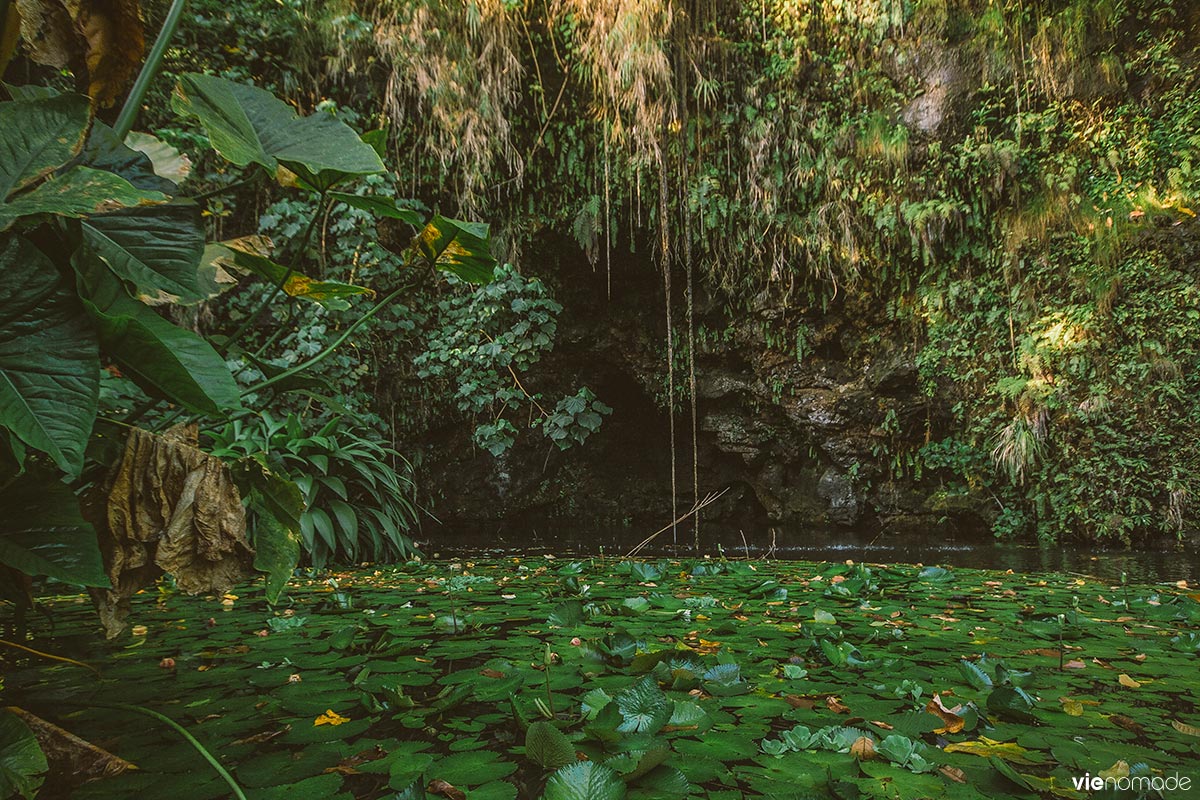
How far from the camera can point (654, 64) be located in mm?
4398

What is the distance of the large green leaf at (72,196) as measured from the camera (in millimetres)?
676

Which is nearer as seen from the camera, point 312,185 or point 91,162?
point 91,162

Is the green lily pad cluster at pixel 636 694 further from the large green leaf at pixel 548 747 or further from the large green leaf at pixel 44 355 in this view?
the large green leaf at pixel 44 355

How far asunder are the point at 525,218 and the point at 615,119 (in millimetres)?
1050

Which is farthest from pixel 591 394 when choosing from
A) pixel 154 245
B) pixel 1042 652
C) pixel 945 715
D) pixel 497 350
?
pixel 154 245

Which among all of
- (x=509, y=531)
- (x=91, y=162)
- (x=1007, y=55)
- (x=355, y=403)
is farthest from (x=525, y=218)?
(x=91, y=162)

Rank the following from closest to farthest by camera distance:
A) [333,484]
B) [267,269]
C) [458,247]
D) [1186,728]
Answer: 1. [1186,728]
2. [267,269]
3. [458,247]
4. [333,484]

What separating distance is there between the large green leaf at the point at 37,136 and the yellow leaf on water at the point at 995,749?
4.88 ft

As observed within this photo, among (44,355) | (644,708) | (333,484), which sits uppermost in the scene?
(44,355)

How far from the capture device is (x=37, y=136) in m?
0.78

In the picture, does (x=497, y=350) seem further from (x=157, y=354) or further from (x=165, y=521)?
(x=157, y=354)

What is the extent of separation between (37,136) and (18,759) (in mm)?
746

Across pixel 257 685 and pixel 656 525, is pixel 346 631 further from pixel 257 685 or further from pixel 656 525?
pixel 656 525

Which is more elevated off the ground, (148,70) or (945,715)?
(148,70)
